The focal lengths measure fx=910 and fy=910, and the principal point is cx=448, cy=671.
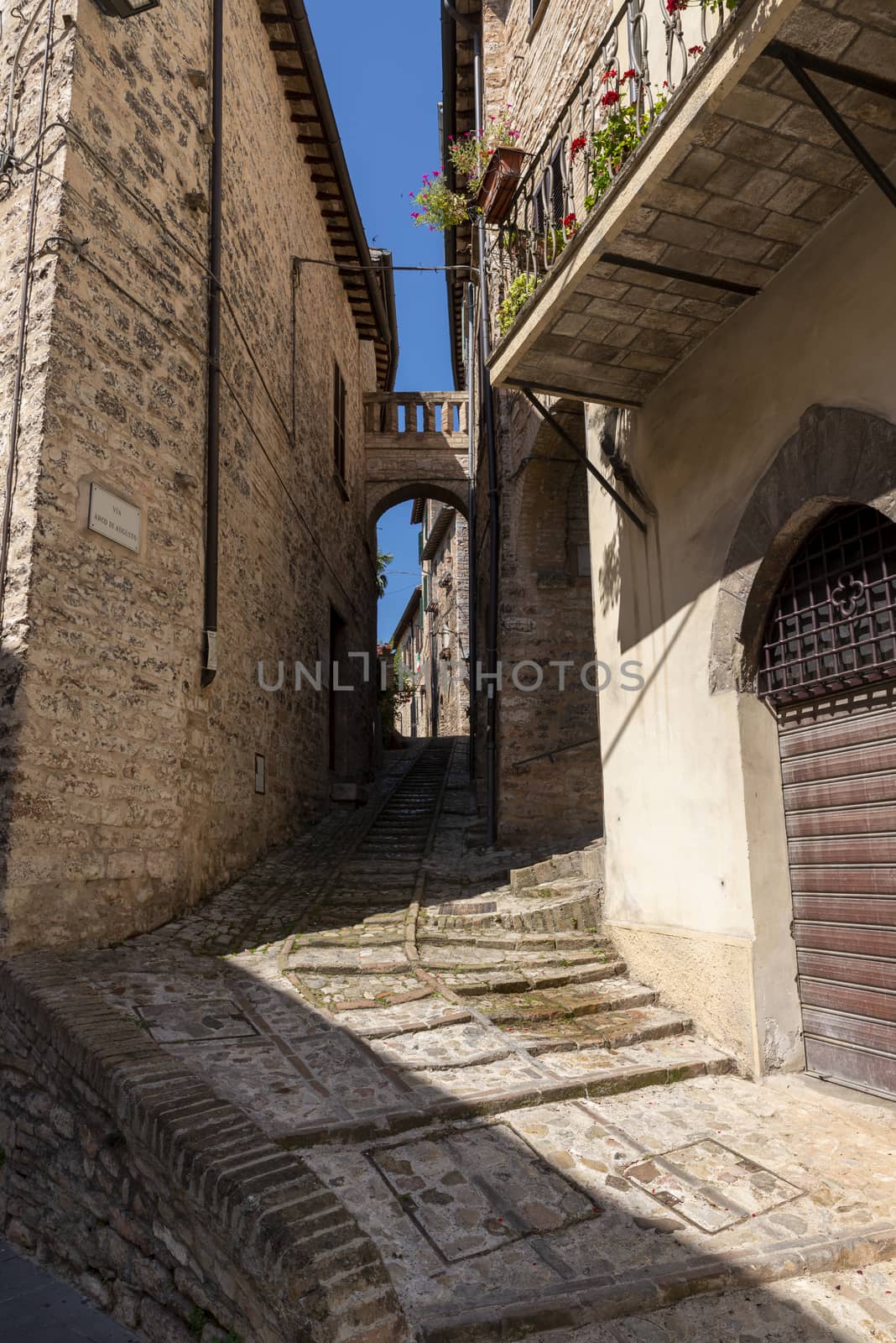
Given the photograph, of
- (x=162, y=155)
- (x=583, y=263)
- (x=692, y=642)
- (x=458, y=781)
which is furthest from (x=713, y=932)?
(x=458, y=781)

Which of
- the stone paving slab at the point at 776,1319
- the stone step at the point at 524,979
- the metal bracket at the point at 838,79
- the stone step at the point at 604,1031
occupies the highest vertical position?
the metal bracket at the point at 838,79

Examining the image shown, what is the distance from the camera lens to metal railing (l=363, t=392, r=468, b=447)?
54.4 feet

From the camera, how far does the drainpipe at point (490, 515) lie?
9781 mm

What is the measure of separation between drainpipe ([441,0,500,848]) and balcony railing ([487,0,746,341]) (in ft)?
12.9

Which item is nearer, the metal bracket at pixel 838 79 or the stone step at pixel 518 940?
the metal bracket at pixel 838 79

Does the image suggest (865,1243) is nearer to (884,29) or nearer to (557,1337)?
(557,1337)

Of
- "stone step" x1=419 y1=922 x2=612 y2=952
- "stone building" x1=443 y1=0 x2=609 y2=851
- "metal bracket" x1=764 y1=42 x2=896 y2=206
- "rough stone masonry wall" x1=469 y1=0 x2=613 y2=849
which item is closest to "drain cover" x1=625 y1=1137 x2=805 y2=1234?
"stone step" x1=419 y1=922 x2=612 y2=952

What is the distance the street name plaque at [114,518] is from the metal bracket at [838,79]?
170 inches

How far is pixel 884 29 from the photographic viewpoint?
3.10m

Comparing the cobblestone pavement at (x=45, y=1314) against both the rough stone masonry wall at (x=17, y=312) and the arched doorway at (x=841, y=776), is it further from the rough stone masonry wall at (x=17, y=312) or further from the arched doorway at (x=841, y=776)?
the arched doorway at (x=841, y=776)

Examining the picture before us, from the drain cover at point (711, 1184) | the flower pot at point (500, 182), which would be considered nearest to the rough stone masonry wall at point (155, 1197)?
the drain cover at point (711, 1184)

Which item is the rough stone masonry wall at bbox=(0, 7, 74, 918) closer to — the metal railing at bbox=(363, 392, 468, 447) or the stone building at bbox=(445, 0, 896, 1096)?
the stone building at bbox=(445, 0, 896, 1096)

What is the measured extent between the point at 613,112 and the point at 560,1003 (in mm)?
4983

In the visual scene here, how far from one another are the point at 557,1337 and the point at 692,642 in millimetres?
3295
